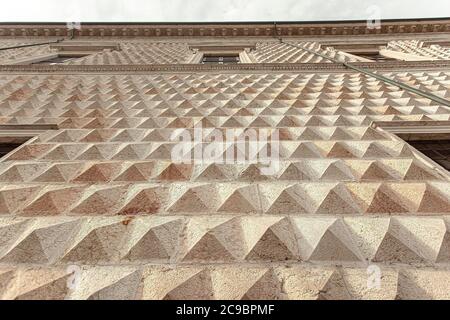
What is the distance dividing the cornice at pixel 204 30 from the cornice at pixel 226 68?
5407 millimetres

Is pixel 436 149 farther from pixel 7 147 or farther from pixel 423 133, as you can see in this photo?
pixel 7 147

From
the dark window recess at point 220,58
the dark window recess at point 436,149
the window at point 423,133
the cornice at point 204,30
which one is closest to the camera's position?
the dark window recess at point 436,149

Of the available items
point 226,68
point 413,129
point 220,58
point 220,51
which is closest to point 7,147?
point 226,68

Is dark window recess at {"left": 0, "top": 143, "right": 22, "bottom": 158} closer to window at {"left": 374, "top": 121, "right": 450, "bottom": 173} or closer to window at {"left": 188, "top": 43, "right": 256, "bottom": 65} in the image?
window at {"left": 374, "top": 121, "right": 450, "bottom": 173}

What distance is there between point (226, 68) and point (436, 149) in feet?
12.2

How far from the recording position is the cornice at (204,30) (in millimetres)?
9266

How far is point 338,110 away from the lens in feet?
10.4

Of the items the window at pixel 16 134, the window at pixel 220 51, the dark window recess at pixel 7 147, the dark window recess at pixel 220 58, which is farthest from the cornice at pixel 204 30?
the dark window recess at pixel 7 147

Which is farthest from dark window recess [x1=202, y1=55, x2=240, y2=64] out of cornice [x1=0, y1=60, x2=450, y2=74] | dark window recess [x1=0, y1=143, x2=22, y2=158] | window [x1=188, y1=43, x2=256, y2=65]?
dark window recess [x1=0, y1=143, x2=22, y2=158]

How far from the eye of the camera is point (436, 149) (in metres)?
2.64

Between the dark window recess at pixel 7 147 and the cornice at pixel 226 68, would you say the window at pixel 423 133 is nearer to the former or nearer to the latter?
the cornice at pixel 226 68

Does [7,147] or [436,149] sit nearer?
[436,149]

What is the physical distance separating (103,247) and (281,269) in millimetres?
1081

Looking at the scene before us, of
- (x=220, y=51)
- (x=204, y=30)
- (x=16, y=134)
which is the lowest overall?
(x=16, y=134)
